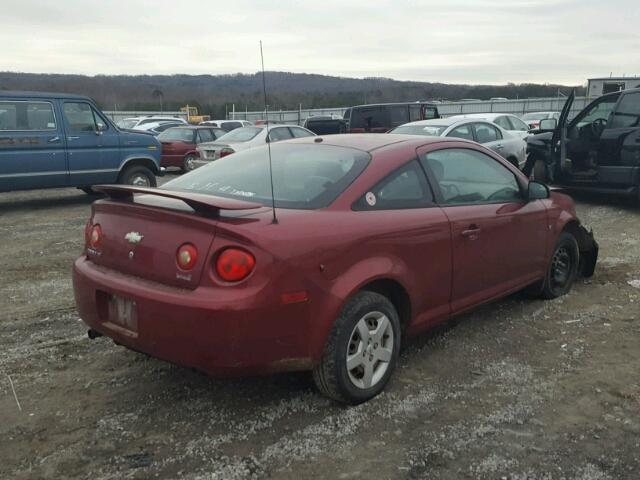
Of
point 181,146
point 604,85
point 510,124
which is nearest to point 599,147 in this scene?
point 510,124

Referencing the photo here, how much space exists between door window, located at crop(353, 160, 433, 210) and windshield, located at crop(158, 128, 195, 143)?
14.1m

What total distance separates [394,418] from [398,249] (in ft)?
3.05

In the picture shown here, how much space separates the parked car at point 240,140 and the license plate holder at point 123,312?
376 inches

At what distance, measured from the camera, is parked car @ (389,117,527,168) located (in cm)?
1098

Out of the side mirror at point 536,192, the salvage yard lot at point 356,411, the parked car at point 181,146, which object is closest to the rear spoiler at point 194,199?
the salvage yard lot at point 356,411

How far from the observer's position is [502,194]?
4.51 m

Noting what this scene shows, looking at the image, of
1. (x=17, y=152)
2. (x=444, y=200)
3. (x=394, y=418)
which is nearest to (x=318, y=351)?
(x=394, y=418)

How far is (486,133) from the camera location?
11914 millimetres

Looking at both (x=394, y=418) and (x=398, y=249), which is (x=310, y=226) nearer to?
(x=398, y=249)

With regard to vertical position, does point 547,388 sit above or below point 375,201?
below

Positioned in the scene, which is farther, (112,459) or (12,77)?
(12,77)

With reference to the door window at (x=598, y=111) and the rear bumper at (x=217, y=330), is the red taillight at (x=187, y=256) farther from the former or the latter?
the door window at (x=598, y=111)

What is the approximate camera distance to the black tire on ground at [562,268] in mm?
5078

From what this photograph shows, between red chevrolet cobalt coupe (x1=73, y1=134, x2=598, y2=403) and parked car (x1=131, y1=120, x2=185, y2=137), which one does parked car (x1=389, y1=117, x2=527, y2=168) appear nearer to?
red chevrolet cobalt coupe (x1=73, y1=134, x2=598, y2=403)
